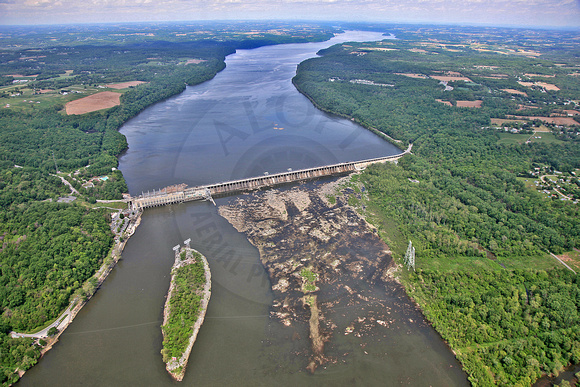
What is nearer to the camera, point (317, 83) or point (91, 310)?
point (91, 310)

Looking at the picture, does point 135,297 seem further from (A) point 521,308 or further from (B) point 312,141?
(B) point 312,141

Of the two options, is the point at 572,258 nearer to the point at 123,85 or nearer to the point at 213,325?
the point at 213,325

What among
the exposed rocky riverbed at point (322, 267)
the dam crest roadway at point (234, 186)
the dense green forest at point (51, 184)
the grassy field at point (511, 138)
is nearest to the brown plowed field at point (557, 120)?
the grassy field at point (511, 138)

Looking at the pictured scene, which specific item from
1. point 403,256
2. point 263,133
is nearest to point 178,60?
point 263,133

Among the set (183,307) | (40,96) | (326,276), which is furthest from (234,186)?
(40,96)

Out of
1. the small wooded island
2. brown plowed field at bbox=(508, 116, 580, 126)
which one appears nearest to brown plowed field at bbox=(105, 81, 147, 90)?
the small wooded island

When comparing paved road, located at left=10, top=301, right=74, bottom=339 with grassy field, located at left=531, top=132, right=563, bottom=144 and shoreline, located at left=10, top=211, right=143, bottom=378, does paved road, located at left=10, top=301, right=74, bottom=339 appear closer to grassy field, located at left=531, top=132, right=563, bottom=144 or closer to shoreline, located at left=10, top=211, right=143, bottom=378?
shoreline, located at left=10, top=211, right=143, bottom=378
